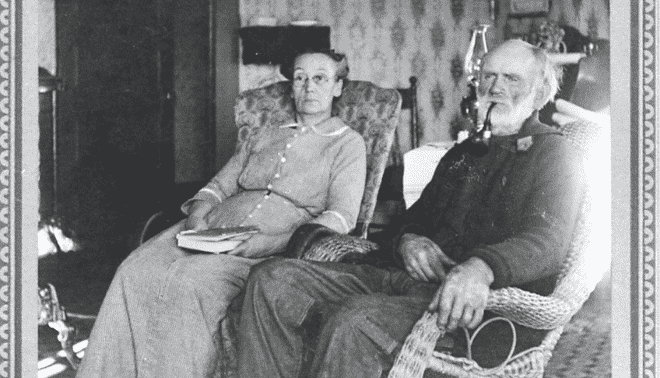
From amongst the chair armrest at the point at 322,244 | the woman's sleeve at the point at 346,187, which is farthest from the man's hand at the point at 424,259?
the woman's sleeve at the point at 346,187

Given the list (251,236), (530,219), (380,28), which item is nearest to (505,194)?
(530,219)

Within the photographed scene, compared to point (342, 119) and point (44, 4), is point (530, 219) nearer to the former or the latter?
point (342, 119)

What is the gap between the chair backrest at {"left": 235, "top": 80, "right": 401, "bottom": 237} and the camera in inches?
132

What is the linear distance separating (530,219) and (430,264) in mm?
262

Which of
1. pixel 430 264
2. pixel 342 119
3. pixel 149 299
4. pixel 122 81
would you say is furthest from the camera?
pixel 342 119

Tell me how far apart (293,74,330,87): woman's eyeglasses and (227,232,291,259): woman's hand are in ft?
1.74

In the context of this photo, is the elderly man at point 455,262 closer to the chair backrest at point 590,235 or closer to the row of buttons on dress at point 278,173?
the chair backrest at point 590,235

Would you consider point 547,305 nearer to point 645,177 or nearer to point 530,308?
point 530,308

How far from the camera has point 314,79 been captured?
3.29m

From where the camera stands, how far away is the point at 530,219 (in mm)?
2510

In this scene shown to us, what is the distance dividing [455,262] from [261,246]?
643mm

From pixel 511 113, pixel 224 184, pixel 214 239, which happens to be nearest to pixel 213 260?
pixel 214 239

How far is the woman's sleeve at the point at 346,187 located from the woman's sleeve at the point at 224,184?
296 mm

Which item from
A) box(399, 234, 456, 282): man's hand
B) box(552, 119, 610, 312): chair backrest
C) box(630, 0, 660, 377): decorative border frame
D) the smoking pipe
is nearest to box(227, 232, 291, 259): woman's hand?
box(399, 234, 456, 282): man's hand
